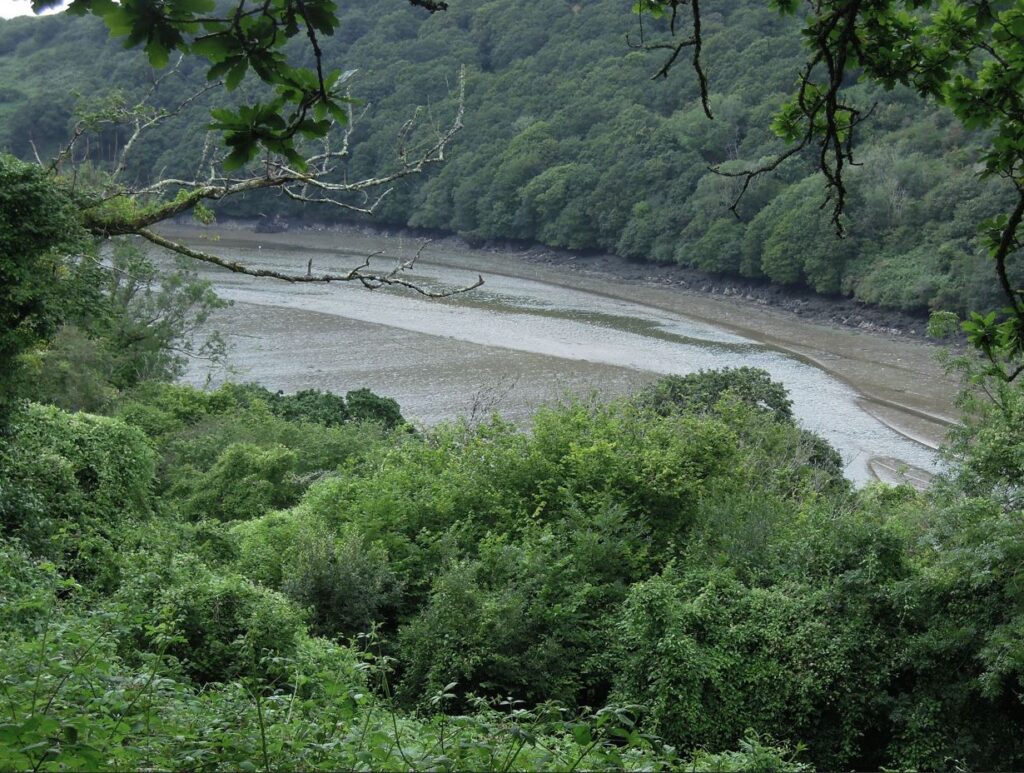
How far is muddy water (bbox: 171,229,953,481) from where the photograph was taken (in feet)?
103

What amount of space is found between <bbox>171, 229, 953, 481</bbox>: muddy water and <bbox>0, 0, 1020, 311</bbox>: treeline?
4985 mm

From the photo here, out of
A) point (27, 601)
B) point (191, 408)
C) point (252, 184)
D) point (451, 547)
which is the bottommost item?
point (191, 408)

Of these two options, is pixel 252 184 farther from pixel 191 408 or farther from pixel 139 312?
pixel 139 312

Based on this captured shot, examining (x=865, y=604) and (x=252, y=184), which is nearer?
(x=252, y=184)

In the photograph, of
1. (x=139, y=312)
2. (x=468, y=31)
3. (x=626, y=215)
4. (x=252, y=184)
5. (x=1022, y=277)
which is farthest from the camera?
(x=468, y=31)

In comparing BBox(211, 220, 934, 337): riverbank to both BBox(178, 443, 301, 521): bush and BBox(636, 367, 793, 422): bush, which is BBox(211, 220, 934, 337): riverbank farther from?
BBox(178, 443, 301, 521): bush

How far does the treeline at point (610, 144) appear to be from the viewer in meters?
50.1

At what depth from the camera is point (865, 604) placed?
974 centimetres

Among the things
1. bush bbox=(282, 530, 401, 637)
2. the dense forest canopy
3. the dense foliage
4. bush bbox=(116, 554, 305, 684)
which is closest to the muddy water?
the dense forest canopy

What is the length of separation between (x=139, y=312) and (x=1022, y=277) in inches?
1388

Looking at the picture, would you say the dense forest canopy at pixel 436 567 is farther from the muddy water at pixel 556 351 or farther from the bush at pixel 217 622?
the muddy water at pixel 556 351

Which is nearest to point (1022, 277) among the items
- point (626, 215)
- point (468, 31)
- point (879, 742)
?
point (626, 215)

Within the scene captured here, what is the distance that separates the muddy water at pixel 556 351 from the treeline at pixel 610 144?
4985 mm

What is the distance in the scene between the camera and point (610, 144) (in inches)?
2712
